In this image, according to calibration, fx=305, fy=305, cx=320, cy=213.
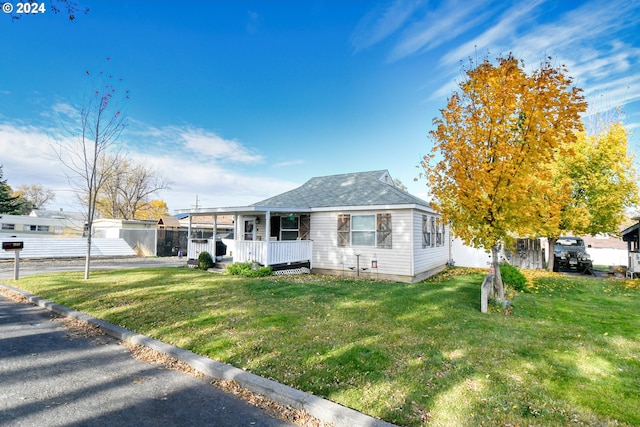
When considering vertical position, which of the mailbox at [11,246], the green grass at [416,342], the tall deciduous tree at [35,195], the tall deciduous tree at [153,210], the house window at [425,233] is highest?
the tall deciduous tree at [35,195]

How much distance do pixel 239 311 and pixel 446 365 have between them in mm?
3991

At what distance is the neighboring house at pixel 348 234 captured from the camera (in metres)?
11.4

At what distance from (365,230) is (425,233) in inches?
107

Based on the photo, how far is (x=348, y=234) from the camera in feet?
40.7

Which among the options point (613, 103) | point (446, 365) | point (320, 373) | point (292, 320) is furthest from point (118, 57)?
point (613, 103)

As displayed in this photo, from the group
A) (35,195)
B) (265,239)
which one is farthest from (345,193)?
(35,195)

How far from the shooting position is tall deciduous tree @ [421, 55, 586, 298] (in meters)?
6.12

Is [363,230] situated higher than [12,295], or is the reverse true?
[363,230]

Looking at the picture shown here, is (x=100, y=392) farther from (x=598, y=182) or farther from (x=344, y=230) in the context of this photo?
(x=598, y=182)

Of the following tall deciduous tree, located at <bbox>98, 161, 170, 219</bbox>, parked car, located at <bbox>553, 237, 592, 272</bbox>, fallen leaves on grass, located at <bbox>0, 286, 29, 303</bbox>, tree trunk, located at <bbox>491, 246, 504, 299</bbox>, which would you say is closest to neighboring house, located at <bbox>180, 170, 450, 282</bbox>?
tree trunk, located at <bbox>491, 246, 504, 299</bbox>

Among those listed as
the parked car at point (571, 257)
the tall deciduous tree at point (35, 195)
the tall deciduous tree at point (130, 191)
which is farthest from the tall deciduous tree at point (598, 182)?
the tall deciduous tree at point (35, 195)

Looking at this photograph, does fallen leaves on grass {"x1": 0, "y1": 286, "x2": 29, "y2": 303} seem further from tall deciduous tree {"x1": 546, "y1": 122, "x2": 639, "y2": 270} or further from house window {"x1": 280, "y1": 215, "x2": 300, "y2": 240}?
tall deciduous tree {"x1": 546, "y1": 122, "x2": 639, "y2": 270}

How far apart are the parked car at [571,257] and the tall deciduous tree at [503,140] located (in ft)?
38.7

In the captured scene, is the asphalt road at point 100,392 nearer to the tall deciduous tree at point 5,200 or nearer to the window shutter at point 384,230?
the window shutter at point 384,230
